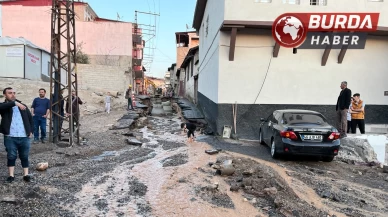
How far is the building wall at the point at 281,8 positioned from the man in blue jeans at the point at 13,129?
26.2ft

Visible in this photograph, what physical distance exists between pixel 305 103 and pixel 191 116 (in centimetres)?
678

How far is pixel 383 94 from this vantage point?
12594mm

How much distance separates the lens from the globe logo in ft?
37.7

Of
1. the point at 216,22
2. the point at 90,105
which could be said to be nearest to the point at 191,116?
the point at 216,22

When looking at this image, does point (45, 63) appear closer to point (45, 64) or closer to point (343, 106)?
point (45, 64)

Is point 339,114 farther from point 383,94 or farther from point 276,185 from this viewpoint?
point 276,185

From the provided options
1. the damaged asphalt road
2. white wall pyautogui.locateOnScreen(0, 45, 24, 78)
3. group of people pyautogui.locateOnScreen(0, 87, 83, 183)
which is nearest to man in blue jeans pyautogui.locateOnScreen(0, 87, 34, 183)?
group of people pyautogui.locateOnScreen(0, 87, 83, 183)

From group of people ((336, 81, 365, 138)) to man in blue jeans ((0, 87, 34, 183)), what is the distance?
9306 mm

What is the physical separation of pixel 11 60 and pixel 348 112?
68.0 feet

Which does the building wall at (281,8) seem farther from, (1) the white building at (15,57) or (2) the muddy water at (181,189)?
(1) the white building at (15,57)

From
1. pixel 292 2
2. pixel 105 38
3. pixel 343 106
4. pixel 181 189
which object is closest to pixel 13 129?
pixel 181 189

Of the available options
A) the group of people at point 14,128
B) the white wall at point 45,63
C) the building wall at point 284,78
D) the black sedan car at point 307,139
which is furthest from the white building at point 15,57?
the black sedan car at point 307,139

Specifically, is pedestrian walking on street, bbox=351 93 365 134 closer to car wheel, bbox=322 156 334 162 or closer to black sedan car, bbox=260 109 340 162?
car wheel, bbox=322 156 334 162

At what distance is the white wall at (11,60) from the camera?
20078 millimetres
